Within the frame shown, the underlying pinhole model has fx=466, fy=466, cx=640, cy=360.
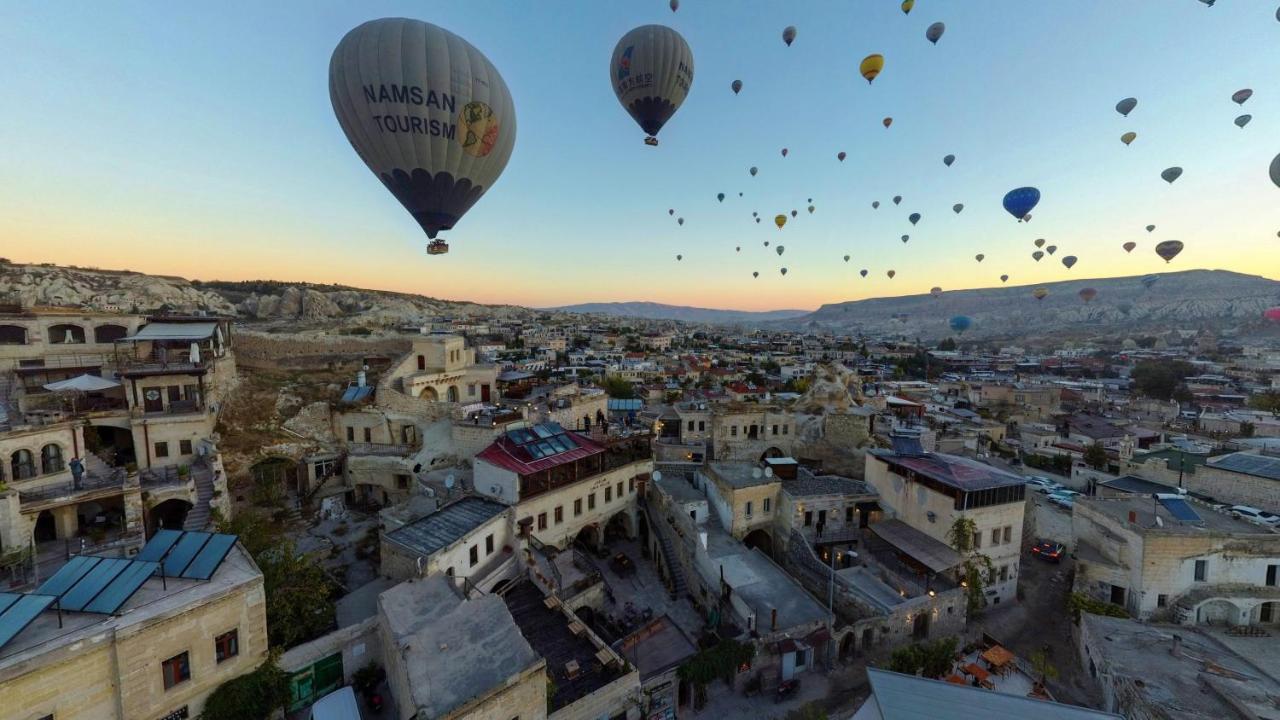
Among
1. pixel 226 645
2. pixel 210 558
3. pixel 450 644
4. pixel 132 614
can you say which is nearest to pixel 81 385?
pixel 210 558

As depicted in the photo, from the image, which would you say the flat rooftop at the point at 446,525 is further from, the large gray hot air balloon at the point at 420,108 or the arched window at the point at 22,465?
the arched window at the point at 22,465

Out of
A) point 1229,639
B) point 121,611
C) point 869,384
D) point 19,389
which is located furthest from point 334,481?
point 869,384

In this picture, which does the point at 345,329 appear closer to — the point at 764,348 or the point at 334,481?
the point at 334,481

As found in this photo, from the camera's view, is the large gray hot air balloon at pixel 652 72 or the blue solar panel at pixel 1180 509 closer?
the blue solar panel at pixel 1180 509

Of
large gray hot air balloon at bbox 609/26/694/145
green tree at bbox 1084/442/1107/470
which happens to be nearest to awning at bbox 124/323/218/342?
large gray hot air balloon at bbox 609/26/694/145

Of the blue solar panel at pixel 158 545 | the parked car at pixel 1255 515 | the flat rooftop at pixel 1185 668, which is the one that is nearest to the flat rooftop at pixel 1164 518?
the parked car at pixel 1255 515

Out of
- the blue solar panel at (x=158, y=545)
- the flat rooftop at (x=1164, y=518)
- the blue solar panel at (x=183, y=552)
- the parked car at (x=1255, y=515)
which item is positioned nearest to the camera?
the blue solar panel at (x=183, y=552)

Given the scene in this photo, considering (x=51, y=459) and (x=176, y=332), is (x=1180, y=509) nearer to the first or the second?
(x=51, y=459)

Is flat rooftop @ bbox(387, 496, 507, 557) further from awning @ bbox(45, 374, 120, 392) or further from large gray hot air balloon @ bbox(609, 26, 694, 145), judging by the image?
large gray hot air balloon @ bbox(609, 26, 694, 145)
